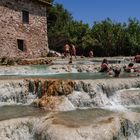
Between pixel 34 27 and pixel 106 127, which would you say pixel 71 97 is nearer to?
pixel 106 127

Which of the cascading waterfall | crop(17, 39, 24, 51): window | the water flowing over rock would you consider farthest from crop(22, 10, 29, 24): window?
the water flowing over rock

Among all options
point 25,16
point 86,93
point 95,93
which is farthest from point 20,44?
point 95,93

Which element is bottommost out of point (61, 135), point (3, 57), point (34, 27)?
point (61, 135)

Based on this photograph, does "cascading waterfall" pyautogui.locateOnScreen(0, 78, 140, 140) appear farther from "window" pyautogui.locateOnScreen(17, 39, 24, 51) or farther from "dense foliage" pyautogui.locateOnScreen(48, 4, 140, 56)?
"dense foliage" pyautogui.locateOnScreen(48, 4, 140, 56)

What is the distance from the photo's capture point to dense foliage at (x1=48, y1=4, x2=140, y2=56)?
38438mm

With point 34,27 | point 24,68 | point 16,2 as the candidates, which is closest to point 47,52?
point 34,27

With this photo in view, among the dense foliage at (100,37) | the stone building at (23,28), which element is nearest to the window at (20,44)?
the stone building at (23,28)

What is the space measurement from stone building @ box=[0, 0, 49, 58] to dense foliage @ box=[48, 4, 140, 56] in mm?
8943

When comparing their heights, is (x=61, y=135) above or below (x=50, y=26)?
below

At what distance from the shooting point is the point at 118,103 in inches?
545

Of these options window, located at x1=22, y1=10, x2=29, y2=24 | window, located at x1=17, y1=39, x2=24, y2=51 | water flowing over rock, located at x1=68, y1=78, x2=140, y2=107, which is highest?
window, located at x1=22, y1=10, x2=29, y2=24

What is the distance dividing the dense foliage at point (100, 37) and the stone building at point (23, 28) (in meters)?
8.94

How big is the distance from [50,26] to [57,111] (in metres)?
32.2

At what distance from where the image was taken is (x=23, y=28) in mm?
29078
